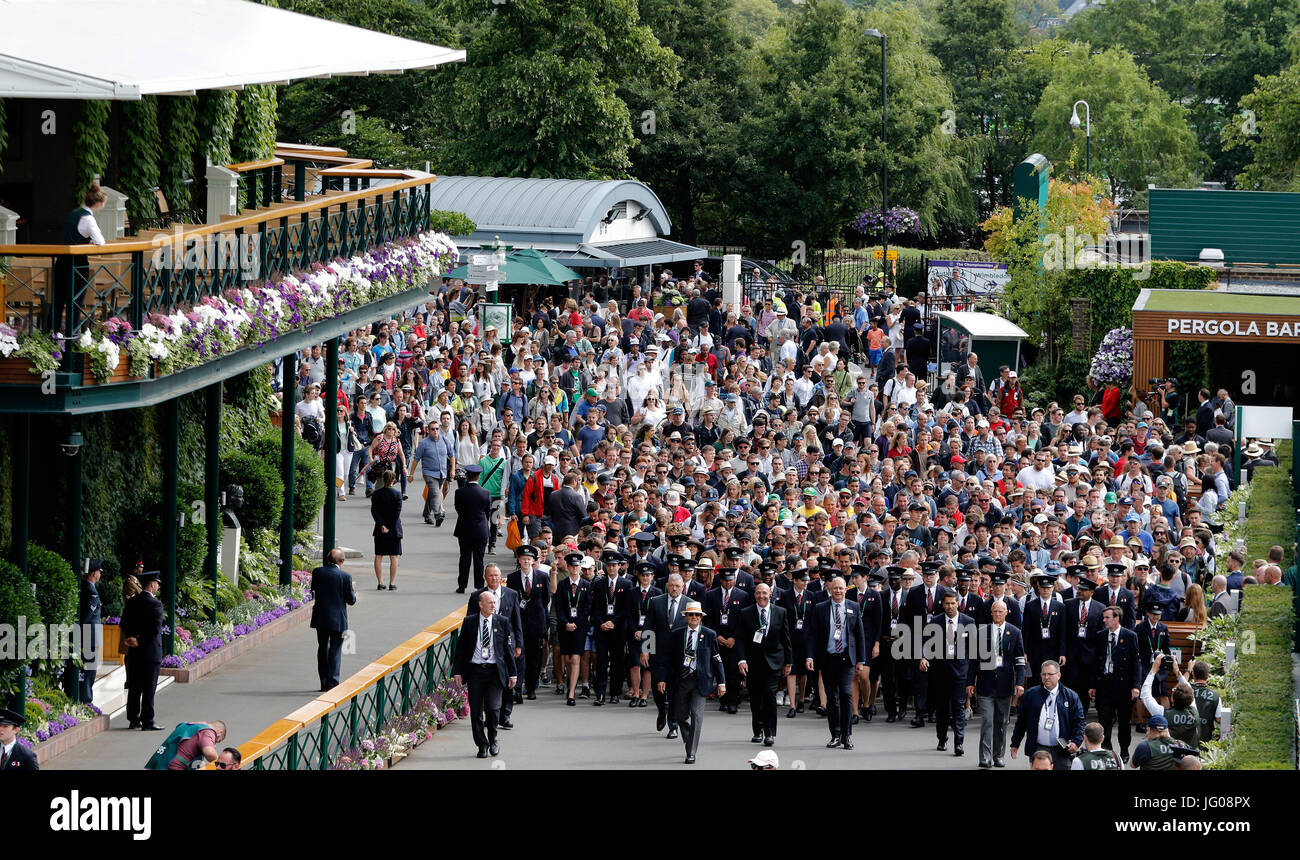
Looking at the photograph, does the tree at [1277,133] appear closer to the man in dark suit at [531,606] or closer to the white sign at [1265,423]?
the white sign at [1265,423]

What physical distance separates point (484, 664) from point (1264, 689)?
6373mm

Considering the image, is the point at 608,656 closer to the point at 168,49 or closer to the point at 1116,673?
the point at 1116,673

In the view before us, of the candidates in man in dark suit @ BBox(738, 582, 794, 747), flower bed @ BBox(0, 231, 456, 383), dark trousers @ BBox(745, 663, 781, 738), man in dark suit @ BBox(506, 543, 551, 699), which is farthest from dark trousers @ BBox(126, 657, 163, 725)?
dark trousers @ BBox(745, 663, 781, 738)

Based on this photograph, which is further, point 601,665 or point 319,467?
point 319,467

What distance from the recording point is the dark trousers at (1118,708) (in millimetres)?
16578

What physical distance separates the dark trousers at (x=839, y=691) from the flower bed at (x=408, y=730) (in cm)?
336

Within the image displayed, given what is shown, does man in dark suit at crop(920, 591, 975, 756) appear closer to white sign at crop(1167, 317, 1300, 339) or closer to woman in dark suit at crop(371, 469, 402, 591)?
woman in dark suit at crop(371, 469, 402, 591)

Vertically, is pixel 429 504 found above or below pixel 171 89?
below

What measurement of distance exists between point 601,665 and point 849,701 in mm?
2680

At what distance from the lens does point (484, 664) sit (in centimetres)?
1617

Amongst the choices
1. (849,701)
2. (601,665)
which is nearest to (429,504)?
(601,665)
